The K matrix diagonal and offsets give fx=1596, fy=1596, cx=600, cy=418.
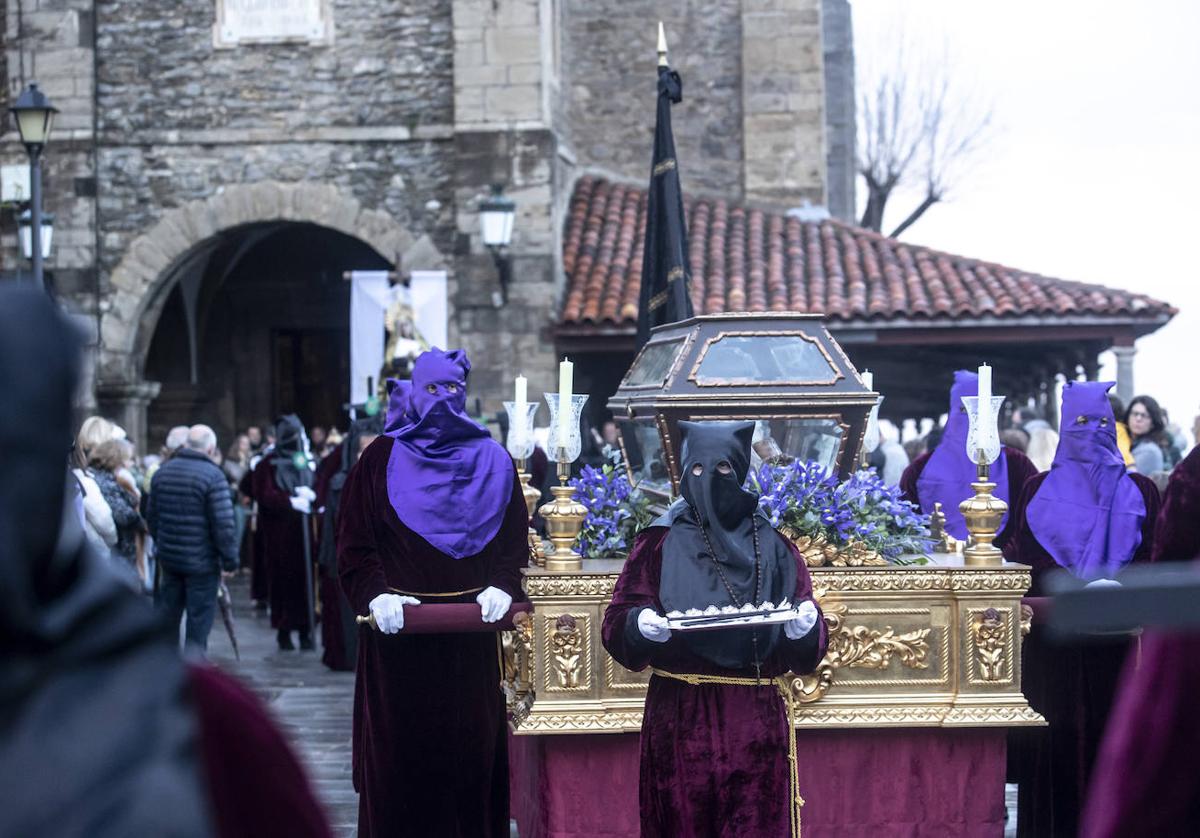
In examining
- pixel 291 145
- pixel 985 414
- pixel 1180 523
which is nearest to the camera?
pixel 1180 523

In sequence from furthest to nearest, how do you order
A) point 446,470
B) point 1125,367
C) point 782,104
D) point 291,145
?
point 782,104 → point 1125,367 → point 291,145 → point 446,470

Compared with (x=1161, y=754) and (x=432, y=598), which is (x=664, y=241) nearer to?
(x=432, y=598)

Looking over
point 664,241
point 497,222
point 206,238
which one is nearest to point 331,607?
point 664,241

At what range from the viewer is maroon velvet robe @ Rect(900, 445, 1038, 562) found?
22.2ft

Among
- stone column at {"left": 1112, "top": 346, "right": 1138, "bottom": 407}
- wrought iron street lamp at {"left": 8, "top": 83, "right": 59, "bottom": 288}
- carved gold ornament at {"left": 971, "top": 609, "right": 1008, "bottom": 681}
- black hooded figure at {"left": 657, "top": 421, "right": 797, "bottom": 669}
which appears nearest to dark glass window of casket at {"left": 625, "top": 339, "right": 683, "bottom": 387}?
carved gold ornament at {"left": 971, "top": 609, "right": 1008, "bottom": 681}

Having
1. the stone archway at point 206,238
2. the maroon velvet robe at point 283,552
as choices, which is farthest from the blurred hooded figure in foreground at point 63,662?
the stone archway at point 206,238

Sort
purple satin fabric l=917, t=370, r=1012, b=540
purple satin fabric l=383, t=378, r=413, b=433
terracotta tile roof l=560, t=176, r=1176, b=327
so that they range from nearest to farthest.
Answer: purple satin fabric l=383, t=378, r=413, b=433
purple satin fabric l=917, t=370, r=1012, b=540
terracotta tile roof l=560, t=176, r=1176, b=327

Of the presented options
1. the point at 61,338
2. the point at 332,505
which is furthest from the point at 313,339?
the point at 61,338

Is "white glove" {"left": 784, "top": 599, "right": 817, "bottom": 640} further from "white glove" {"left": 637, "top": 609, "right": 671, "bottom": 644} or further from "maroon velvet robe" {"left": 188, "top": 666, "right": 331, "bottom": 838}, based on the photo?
"maroon velvet robe" {"left": 188, "top": 666, "right": 331, "bottom": 838}

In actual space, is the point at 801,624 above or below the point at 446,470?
below

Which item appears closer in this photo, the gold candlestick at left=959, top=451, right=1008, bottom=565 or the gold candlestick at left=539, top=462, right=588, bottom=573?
the gold candlestick at left=539, top=462, right=588, bottom=573

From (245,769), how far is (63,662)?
24 centimetres

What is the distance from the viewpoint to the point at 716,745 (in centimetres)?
422

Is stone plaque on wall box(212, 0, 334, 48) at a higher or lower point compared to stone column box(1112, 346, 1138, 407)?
higher
